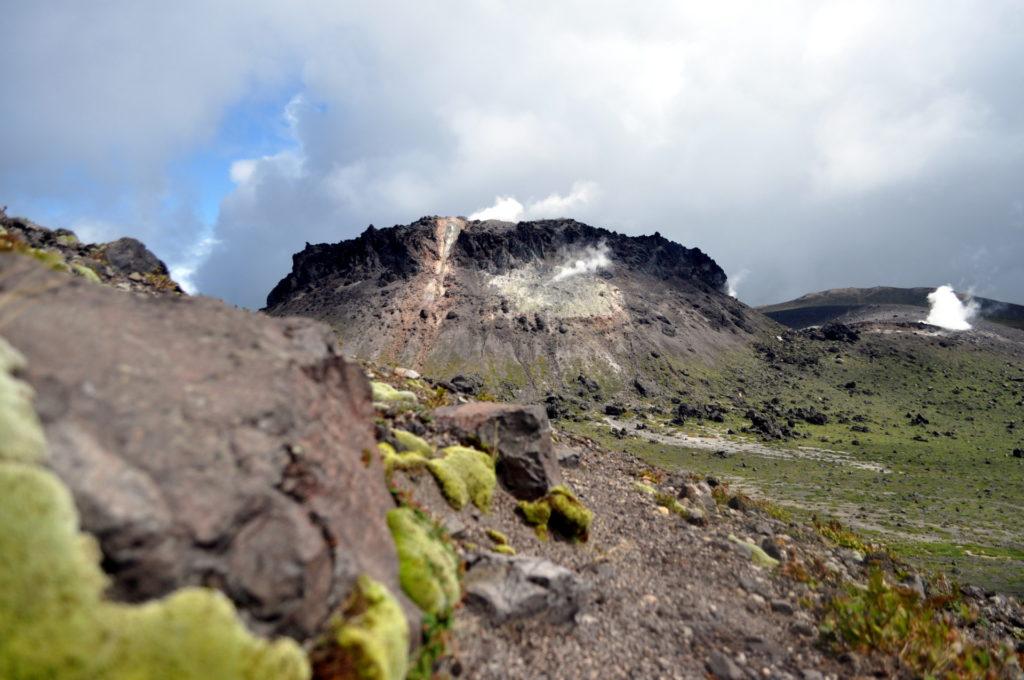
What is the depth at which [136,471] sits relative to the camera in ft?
15.4

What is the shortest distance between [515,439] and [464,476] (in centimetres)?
246

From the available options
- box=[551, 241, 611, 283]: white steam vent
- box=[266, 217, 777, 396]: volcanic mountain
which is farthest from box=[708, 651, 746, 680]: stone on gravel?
box=[551, 241, 611, 283]: white steam vent

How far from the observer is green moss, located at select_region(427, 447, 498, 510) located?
11211 mm

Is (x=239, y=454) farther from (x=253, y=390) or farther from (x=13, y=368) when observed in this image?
(x=13, y=368)

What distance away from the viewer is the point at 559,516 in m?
12.9

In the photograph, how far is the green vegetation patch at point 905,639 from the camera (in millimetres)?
10336

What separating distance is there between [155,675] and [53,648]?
0.73 m

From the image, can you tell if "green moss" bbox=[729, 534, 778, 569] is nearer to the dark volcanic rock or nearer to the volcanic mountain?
the dark volcanic rock

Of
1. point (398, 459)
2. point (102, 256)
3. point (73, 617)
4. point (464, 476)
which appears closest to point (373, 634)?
point (73, 617)

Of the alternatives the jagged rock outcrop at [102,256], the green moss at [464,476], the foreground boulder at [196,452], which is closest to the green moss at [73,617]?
the foreground boulder at [196,452]

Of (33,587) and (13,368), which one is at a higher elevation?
(13,368)

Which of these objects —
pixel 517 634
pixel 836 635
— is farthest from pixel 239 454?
pixel 836 635

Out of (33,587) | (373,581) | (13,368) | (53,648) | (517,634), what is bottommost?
(517,634)

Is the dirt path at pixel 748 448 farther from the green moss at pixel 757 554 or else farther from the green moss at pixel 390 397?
the green moss at pixel 390 397
